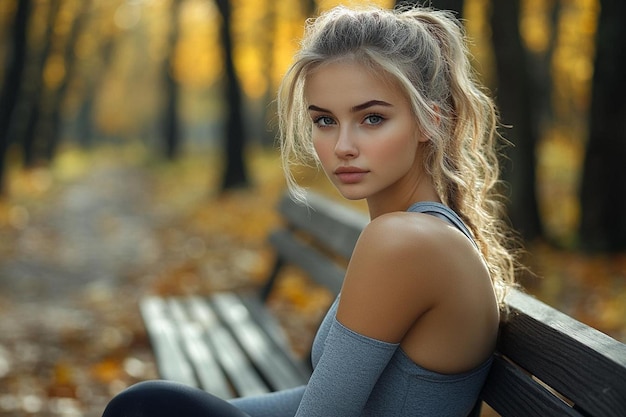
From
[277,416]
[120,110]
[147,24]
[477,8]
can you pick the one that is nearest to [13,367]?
[277,416]

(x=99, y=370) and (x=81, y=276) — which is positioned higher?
(x=99, y=370)

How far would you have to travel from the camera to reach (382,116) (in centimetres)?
207

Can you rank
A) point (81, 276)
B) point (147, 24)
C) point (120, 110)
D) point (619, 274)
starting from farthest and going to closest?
point (120, 110), point (147, 24), point (81, 276), point (619, 274)

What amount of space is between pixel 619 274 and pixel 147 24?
44.2 meters

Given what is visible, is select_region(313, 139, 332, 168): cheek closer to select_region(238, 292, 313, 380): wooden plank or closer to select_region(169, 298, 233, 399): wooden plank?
select_region(169, 298, 233, 399): wooden plank

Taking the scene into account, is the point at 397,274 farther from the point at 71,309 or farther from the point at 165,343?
the point at 71,309

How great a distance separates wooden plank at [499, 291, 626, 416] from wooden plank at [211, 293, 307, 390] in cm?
176

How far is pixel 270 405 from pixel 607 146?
682cm

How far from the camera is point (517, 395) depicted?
6.72 ft

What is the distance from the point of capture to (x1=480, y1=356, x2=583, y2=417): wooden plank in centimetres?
185

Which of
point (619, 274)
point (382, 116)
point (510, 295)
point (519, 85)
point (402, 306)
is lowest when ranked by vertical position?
point (619, 274)

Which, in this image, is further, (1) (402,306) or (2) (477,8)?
(2) (477,8)

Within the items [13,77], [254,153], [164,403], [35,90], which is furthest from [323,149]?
[254,153]

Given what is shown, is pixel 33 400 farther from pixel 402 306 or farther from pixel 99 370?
Result: pixel 402 306
